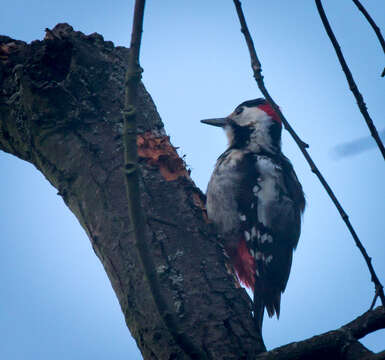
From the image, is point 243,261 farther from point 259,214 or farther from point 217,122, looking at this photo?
point 217,122

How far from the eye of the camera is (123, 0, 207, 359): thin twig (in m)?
1.47

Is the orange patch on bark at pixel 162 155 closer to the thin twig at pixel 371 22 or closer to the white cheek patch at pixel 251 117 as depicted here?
the thin twig at pixel 371 22

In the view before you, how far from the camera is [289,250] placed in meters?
3.43

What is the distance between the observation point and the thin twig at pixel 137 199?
4.83ft

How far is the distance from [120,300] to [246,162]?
5.90 feet

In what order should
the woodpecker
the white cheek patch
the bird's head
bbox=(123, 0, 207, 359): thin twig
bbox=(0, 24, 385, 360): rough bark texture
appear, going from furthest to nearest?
the white cheek patch
the bird's head
the woodpecker
bbox=(0, 24, 385, 360): rough bark texture
bbox=(123, 0, 207, 359): thin twig

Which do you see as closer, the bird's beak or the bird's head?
the bird's head

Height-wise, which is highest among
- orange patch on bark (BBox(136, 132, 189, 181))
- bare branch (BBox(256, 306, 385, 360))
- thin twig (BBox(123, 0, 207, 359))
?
orange patch on bark (BBox(136, 132, 189, 181))

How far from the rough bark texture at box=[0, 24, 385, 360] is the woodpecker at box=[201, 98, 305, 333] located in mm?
481

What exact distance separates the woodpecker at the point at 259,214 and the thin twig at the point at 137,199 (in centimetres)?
147

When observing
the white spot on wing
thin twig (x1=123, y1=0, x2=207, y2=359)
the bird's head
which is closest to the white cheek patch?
the bird's head

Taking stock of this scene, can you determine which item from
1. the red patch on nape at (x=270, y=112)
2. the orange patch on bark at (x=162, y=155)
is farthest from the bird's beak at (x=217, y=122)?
the orange patch on bark at (x=162, y=155)

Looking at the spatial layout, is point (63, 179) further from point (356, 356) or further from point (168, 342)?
point (356, 356)

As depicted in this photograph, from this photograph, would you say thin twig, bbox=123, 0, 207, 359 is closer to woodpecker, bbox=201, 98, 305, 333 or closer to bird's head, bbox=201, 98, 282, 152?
woodpecker, bbox=201, 98, 305, 333
